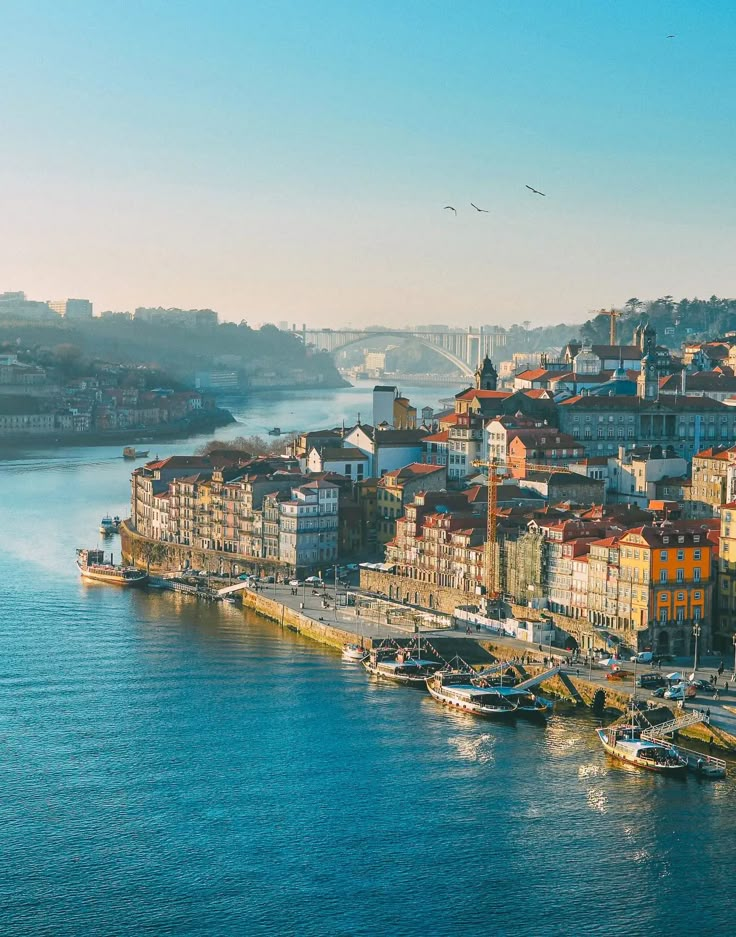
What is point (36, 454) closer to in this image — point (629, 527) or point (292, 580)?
point (292, 580)

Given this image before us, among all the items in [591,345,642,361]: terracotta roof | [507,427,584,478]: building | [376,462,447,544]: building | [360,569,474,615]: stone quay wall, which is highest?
[591,345,642,361]: terracotta roof

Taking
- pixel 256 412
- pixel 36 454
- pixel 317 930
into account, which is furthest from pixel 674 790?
pixel 256 412

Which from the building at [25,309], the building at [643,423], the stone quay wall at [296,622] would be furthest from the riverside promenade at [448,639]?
the building at [25,309]

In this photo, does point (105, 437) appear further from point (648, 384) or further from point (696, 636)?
point (696, 636)

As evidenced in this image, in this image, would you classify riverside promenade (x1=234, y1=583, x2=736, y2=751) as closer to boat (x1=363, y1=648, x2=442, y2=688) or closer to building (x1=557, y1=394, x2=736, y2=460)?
boat (x1=363, y1=648, x2=442, y2=688)

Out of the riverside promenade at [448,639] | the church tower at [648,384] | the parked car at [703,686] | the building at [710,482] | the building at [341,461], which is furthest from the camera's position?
the church tower at [648,384]

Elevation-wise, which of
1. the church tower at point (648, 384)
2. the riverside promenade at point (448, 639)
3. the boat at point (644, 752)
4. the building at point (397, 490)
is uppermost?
the church tower at point (648, 384)

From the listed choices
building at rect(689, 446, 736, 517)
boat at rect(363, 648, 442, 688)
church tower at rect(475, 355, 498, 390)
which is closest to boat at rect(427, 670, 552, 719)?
→ boat at rect(363, 648, 442, 688)

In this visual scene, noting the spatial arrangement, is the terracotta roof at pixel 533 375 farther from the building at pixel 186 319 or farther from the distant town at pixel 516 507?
the building at pixel 186 319
